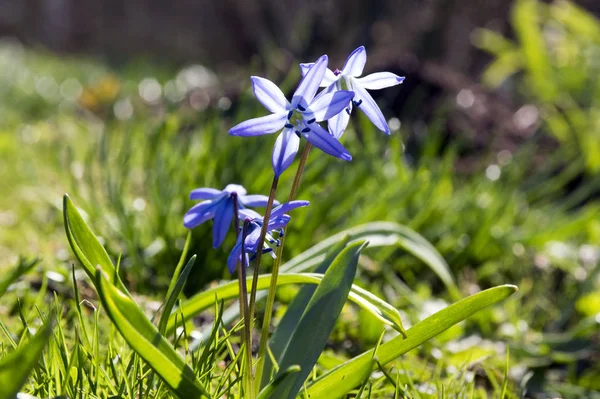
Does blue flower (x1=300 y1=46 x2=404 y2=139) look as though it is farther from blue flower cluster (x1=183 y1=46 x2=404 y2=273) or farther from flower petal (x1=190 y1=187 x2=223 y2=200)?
flower petal (x1=190 y1=187 x2=223 y2=200)

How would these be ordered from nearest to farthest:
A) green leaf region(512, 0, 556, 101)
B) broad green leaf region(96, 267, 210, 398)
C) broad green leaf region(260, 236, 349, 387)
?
broad green leaf region(96, 267, 210, 398) → broad green leaf region(260, 236, 349, 387) → green leaf region(512, 0, 556, 101)

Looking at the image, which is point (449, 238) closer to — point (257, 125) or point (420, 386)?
point (420, 386)

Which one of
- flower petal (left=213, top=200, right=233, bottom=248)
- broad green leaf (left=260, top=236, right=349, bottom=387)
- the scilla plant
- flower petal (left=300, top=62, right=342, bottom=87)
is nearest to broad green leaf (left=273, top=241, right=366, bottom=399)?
the scilla plant

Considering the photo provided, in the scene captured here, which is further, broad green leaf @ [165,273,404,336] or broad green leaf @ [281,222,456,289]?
broad green leaf @ [281,222,456,289]

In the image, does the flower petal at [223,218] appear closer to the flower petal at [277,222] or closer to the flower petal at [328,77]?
the flower petal at [277,222]

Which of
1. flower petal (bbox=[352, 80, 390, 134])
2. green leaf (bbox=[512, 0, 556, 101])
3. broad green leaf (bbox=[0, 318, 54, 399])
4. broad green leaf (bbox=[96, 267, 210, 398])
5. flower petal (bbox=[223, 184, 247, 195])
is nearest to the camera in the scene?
broad green leaf (bbox=[0, 318, 54, 399])

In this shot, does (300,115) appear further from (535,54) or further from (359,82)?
(535,54)

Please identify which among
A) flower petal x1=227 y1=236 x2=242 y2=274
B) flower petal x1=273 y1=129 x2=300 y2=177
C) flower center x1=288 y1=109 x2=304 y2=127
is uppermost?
flower center x1=288 y1=109 x2=304 y2=127
